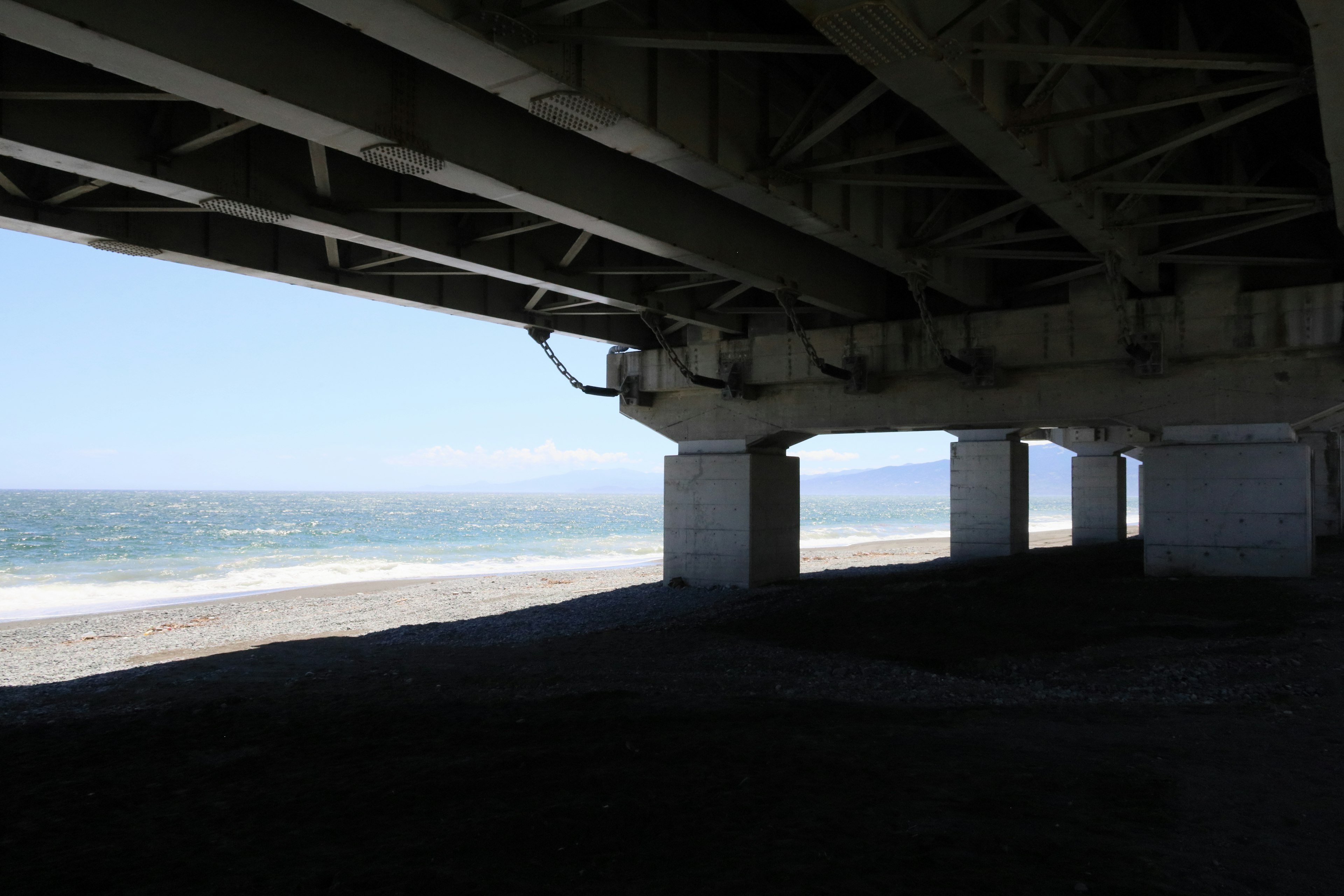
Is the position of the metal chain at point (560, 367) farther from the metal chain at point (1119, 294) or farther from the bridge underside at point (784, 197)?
the metal chain at point (1119, 294)

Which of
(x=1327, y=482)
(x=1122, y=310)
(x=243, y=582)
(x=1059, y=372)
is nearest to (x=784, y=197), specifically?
(x=1122, y=310)

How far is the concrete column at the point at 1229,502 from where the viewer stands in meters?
15.3

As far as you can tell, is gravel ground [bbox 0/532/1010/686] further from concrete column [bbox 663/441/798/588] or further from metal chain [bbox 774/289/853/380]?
metal chain [bbox 774/289/853/380]

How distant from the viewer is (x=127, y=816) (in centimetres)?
567

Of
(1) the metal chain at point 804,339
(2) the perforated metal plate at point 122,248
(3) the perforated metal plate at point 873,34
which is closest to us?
(3) the perforated metal plate at point 873,34

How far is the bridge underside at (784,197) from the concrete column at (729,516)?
8cm

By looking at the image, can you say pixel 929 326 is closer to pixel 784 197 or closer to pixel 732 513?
pixel 784 197

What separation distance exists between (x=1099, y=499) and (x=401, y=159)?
3798cm

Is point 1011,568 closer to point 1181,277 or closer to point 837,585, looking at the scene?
point 837,585

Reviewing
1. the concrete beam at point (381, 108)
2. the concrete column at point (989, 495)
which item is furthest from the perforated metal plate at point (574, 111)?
the concrete column at point (989, 495)

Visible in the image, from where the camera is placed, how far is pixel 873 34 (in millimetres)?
6812

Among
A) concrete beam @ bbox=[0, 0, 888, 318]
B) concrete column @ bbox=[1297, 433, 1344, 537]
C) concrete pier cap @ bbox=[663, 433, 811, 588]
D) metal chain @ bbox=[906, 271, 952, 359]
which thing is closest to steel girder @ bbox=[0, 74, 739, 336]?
concrete beam @ bbox=[0, 0, 888, 318]

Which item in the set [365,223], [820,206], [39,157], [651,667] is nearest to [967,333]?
[820,206]

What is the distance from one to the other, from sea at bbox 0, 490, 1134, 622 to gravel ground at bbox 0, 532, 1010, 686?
5257mm
